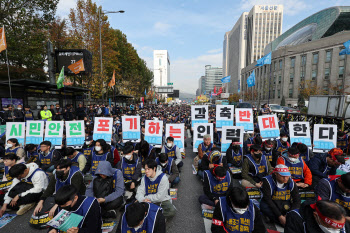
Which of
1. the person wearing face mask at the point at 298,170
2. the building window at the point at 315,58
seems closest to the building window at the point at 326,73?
the building window at the point at 315,58

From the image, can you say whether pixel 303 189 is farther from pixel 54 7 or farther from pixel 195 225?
pixel 54 7

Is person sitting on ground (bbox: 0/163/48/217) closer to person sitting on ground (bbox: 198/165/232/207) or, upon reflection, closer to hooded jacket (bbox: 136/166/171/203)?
hooded jacket (bbox: 136/166/171/203)

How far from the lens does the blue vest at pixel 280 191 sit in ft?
11.4

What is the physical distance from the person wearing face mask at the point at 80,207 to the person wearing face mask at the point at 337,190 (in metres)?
3.96

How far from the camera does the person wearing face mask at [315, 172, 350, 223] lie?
2939 mm

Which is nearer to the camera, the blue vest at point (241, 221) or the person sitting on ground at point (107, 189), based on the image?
the blue vest at point (241, 221)

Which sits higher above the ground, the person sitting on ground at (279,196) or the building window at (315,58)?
the building window at (315,58)

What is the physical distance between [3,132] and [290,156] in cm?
1240

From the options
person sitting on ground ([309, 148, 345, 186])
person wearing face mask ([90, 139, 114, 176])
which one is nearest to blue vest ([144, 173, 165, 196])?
person wearing face mask ([90, 139, 114, 176])

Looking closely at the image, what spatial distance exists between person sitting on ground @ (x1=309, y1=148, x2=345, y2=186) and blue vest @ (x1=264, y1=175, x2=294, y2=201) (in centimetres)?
183

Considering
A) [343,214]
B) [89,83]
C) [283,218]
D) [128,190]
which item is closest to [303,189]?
[283,218]

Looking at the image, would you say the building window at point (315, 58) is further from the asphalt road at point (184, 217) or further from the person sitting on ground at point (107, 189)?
the person sitting on ground at point (107, 189)

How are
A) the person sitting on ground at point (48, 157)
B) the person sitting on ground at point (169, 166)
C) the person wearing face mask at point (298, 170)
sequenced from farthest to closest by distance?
the person sitting on ground at point (48, 157) → the person sitting on ground at point (169, 166) → the person wearing face mask at point (298, 170)

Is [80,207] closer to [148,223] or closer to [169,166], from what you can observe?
[148,223]
